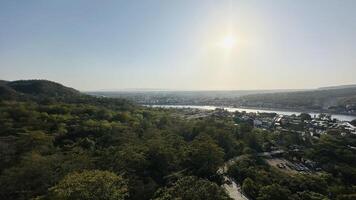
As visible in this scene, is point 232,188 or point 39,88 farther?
point 39,88

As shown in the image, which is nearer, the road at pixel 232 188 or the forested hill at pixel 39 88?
the road at pixel 232 188

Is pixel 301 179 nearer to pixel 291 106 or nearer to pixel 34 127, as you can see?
pixel 34 127

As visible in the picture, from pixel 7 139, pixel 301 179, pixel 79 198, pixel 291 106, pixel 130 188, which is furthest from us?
pixel 291 106

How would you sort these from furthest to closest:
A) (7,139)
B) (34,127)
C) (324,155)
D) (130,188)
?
(34,127), (324,155), (7,139), (130,188)

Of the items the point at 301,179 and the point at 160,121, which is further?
the point at 160,121

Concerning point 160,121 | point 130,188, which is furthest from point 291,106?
point 130,188

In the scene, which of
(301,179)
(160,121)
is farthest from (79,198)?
(160,121)

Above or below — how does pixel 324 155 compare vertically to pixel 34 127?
below

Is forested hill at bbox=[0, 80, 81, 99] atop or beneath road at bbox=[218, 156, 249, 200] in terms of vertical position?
atop

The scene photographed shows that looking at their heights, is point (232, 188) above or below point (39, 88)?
below

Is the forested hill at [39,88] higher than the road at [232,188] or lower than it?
higher

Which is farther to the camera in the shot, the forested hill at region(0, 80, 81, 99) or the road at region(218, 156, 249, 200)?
the forested hill at region(0, 80, 81, 99)
